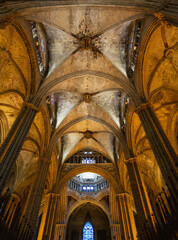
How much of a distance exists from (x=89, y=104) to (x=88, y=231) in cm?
1787

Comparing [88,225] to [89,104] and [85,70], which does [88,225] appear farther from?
[85,70]

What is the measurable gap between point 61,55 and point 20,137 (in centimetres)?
714

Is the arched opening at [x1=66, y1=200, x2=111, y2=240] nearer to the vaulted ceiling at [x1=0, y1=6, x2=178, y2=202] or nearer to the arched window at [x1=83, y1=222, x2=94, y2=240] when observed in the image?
the arched window at [x1=83, y1=222, x2=94, y2=240]

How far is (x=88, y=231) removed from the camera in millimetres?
22500

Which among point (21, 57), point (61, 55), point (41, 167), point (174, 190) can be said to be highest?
point (61, 55)

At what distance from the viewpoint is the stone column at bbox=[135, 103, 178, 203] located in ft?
17.9

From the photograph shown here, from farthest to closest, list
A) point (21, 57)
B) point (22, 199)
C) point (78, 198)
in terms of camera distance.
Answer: point (78, 198)
point (22, 199)
point (21, 57)

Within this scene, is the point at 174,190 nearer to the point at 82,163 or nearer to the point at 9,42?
the point at 9,42

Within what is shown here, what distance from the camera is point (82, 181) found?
78.3 feet

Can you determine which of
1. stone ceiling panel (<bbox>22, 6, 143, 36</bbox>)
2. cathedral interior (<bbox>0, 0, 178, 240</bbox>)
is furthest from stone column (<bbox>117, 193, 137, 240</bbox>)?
stone ceiling panel (<bbox>22, 6, 143, 36</bbox>)

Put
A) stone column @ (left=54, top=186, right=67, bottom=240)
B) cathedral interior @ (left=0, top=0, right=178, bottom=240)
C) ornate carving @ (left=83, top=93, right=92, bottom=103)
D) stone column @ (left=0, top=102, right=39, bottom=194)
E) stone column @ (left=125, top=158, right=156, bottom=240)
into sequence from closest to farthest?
1. stone column @ (left=0, top=102, right=39, bottom=194)
2. cathedral interior @ (left=0, top=0, right=178, bottom=240)
3. stone column @ (left=125, top=158, right=156, bottom=240)
4. ornate carving @ (left=83, top=93, right=92, bottom=103)
5. stone column @ (left=54, top=186, right=67, bottom=240)

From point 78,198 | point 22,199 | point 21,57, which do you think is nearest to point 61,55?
point 21,57

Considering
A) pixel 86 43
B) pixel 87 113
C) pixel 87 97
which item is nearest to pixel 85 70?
pixel 86 43

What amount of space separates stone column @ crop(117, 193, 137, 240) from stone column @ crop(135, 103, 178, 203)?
769cm
